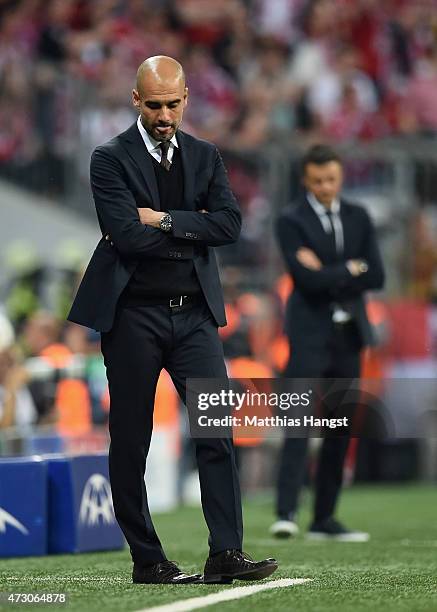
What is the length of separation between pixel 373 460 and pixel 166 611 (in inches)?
419

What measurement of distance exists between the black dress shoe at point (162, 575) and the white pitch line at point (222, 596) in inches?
10.5

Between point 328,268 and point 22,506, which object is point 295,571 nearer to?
point 22,506

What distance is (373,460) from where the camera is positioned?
15.4m

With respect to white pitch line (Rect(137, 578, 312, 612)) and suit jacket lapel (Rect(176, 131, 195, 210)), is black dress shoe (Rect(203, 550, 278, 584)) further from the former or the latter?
suit jacket lapel (Rect(176, 131, 195, 210))

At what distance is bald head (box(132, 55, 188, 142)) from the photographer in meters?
5.77

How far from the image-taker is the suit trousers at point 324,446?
882 centimetres

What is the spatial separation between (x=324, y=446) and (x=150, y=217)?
3.38 meters

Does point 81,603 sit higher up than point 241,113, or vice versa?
point 241,113

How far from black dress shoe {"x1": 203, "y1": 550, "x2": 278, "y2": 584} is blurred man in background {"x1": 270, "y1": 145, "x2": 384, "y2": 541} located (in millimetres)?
2938

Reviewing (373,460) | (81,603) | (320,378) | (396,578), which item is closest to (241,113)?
(373,460)

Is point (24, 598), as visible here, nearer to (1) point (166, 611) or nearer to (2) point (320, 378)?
(1) point (166, 611)

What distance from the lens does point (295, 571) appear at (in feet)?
21.8
